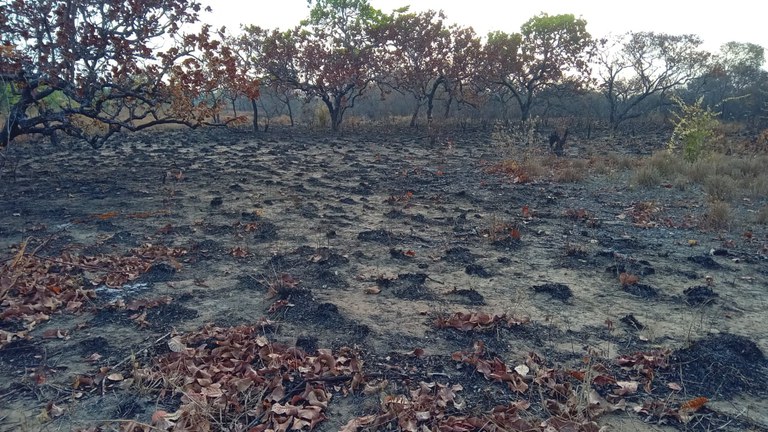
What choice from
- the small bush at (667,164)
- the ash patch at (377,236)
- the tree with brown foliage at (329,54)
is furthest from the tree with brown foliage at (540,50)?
the ash patch at (377,236)

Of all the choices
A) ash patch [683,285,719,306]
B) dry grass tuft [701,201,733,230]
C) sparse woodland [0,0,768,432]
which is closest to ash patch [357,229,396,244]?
sparse woodland [0,0,768,432]

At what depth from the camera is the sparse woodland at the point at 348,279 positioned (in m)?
2.88

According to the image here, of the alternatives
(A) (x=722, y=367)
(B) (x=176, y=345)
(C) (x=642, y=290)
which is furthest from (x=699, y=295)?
(B) (x=176, y=345)

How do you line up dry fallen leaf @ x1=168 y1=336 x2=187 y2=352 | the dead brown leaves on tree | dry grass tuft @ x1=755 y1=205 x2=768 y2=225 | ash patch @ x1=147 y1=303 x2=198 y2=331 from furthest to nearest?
1. dry grass tuft @ x1=755 y1=205 x2=768 y2=225
2. the dead brown leaves on tree
3. ash patch @ x1=147 y1=303 x2=198 y2=331
4. dry fallen leaf @ x1=168 y1=336 x2=187 y2=352

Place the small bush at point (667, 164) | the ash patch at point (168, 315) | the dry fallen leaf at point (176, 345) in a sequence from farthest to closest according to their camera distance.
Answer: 1. the small bush at point (667, 164)
2. the ash patch at point (168, 315)
3. the dry fallen leaf at point (176, 345)

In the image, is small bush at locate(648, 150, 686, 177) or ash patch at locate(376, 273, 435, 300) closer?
ash patch at locate(376, 273, 435, 300)

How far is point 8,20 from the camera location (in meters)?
7.64

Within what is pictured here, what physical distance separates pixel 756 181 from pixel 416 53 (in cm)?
1580

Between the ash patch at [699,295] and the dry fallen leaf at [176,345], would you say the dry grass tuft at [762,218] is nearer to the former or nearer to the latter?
the ash patch at [699,295]

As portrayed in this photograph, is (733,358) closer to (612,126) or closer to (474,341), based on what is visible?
(474,341)

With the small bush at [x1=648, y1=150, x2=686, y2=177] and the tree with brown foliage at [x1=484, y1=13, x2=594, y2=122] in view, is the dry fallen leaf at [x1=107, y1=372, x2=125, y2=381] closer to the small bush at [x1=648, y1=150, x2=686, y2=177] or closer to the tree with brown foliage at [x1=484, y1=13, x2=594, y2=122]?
the small bush at [x1=648, y1=150, x2=686, y2=177]

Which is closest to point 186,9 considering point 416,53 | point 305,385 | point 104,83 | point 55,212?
point 104,83

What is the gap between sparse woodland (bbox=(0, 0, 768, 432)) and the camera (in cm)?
288

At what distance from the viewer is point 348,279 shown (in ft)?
15.6
